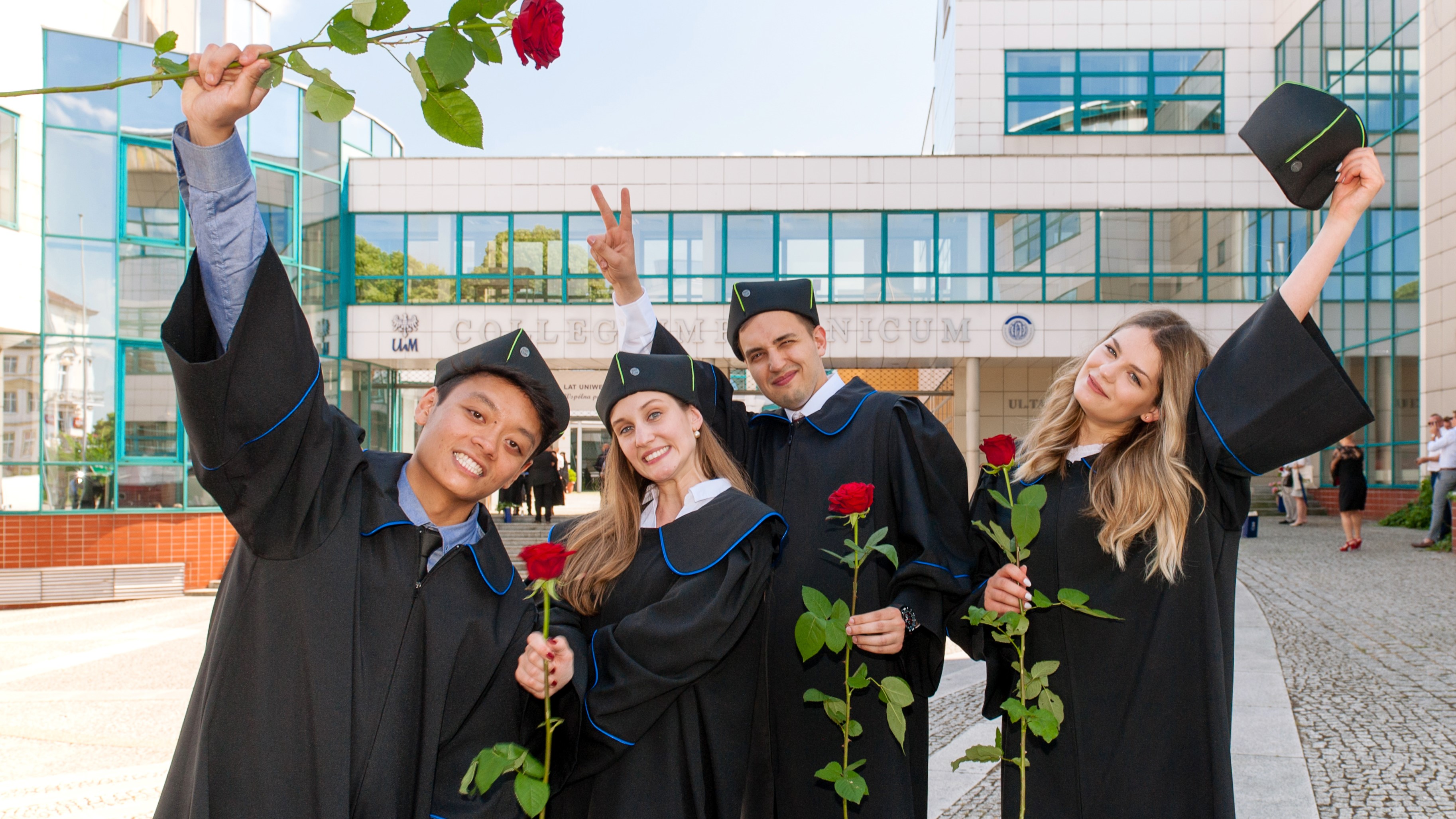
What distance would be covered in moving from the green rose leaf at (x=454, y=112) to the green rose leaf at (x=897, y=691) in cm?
162

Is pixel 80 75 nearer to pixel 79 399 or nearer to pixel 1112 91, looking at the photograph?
pixel 79 399

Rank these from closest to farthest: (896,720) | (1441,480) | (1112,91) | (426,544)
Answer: (426,544), (896,720), (1441,480), (1112,91)

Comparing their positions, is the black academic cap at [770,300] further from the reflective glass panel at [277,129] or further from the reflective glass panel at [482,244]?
the reflective glass panel at [482,244]

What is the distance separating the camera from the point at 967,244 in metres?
21.7

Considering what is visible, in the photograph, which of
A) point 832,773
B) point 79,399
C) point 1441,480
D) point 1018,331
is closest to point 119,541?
point 79,399

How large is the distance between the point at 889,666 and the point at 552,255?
1975cm

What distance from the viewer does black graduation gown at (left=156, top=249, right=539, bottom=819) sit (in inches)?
71.7

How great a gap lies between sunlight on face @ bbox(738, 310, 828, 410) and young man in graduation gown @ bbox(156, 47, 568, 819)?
1.15m

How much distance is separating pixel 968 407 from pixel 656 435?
20.0 metres

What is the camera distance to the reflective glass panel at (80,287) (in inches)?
565

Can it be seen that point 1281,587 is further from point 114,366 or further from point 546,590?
point 114,366

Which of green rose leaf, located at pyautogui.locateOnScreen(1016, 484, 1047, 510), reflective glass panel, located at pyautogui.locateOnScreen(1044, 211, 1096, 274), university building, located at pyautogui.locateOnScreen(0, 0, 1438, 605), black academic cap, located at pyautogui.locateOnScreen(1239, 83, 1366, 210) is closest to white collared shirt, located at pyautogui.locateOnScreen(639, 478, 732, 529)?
green rose leaf, located at pyautogui.locateOnScreen(1016, 484, 1047, 510)

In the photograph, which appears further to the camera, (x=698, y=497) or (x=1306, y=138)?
(x=698, y=497)

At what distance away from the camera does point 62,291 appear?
47.3 feet
